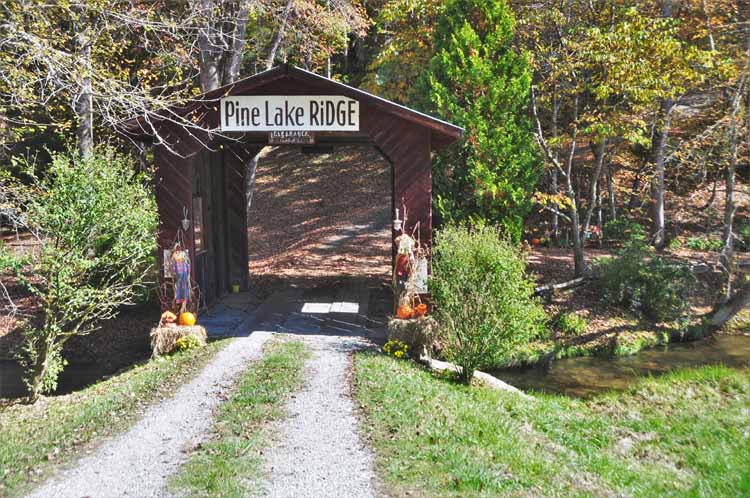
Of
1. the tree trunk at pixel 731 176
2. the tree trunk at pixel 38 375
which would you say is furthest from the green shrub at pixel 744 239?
the tree trunk at pixel 38 375

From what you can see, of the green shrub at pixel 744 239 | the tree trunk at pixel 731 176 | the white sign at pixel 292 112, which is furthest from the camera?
the green shrub at pixel 744 239

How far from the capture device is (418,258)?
11164 millimetres

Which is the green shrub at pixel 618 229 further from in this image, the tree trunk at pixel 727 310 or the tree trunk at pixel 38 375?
the tree trunk at pixel 38 375

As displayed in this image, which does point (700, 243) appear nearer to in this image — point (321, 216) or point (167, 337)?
point (321, 216)

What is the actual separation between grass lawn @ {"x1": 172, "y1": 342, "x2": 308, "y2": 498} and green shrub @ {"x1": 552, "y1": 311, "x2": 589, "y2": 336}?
632 cm

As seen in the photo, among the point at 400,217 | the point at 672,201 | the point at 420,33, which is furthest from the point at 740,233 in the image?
the point at 400,217

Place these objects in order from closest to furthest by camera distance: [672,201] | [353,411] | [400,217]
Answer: [353,411] → [400,217] → [672,201]

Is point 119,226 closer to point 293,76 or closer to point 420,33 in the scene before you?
point 293,76

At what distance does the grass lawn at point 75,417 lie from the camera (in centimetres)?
650

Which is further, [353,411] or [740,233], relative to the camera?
[740,233]

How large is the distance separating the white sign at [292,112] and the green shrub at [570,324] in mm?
6191

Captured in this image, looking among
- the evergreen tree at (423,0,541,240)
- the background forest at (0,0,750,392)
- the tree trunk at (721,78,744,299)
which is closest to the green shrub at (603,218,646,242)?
the background forest at (0,0,750,392)

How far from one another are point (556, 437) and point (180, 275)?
20.3 ft

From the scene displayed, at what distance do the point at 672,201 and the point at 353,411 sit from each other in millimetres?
A: 17677
